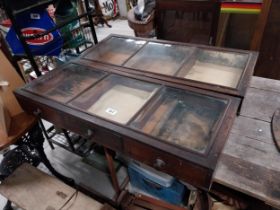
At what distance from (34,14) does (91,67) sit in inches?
18.9

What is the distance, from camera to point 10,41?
1.33 m

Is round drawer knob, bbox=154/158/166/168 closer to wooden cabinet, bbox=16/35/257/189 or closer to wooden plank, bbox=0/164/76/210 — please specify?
wooden cabinet, bbox=16/35/257/189

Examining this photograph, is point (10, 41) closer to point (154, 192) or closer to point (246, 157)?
point (154, 192)

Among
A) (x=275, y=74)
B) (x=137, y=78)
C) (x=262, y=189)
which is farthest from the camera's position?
(x=275, y=74)

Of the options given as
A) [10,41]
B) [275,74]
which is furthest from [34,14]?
[275,74]

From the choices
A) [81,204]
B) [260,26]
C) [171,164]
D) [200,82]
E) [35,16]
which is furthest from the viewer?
[260,26]

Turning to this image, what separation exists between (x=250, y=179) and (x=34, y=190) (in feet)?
3.70

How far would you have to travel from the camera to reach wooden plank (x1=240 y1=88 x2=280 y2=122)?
1038 millimetres

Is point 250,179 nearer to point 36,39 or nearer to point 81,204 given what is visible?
point 81,204

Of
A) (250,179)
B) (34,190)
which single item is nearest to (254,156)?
(250,179)

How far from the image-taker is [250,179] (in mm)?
812

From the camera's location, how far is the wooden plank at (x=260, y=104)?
104 cm

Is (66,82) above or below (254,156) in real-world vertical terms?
above

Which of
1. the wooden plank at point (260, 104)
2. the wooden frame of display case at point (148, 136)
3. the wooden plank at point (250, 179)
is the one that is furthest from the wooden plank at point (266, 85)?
the wooden plank at point (250, 179)
